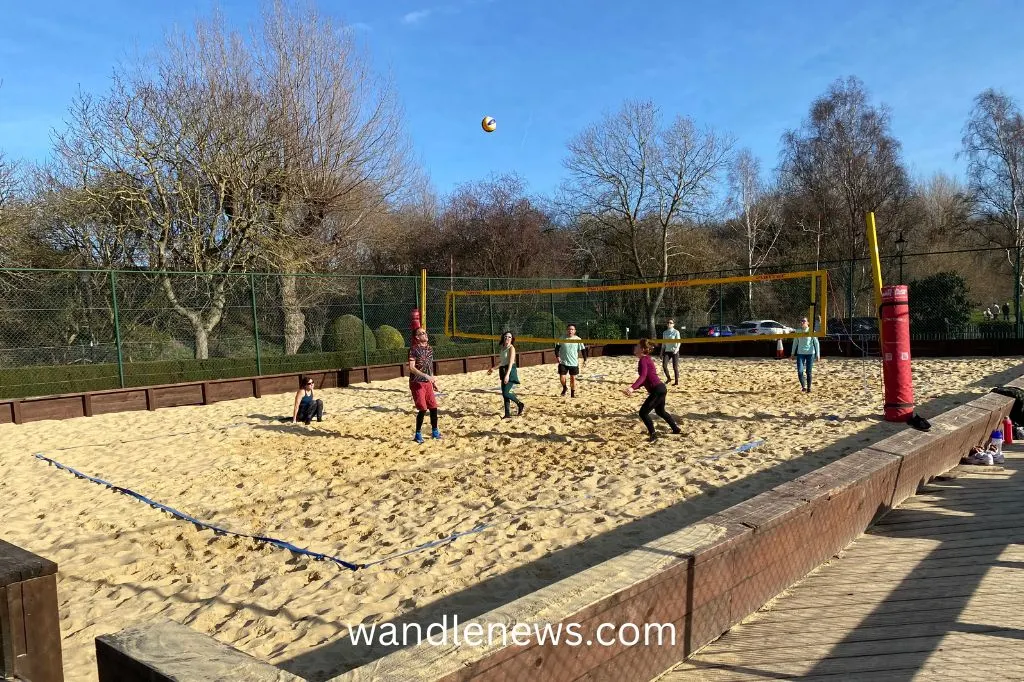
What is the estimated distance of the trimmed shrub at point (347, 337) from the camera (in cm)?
1532

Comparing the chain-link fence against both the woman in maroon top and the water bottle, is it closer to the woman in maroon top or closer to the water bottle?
the water bottle

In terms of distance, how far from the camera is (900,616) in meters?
3.00

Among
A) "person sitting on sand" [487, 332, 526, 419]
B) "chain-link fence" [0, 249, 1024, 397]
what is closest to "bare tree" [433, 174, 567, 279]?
"chain-link fence" [0, 249, 1024, 397]

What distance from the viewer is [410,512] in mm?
4949

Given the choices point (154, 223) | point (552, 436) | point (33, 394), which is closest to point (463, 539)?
point (552, 436)

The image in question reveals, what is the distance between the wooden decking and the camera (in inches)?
102

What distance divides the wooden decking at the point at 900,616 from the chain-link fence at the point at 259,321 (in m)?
6.79

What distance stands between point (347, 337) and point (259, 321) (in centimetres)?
206

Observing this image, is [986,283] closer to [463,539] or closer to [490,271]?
[490,271]

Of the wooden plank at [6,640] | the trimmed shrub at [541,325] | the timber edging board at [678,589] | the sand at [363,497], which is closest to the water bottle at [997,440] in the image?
the sand at [363,497]

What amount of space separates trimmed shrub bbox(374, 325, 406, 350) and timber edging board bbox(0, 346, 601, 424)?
1.71 m

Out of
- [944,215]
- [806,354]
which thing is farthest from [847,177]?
[806,354]

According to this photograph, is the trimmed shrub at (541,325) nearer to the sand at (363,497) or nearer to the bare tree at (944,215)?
the sand at (363,497)

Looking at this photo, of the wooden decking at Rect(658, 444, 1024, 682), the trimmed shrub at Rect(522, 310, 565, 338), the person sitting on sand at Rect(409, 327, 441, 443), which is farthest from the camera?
the trimmed shrub at Rect(522, 310, 565, 338)
